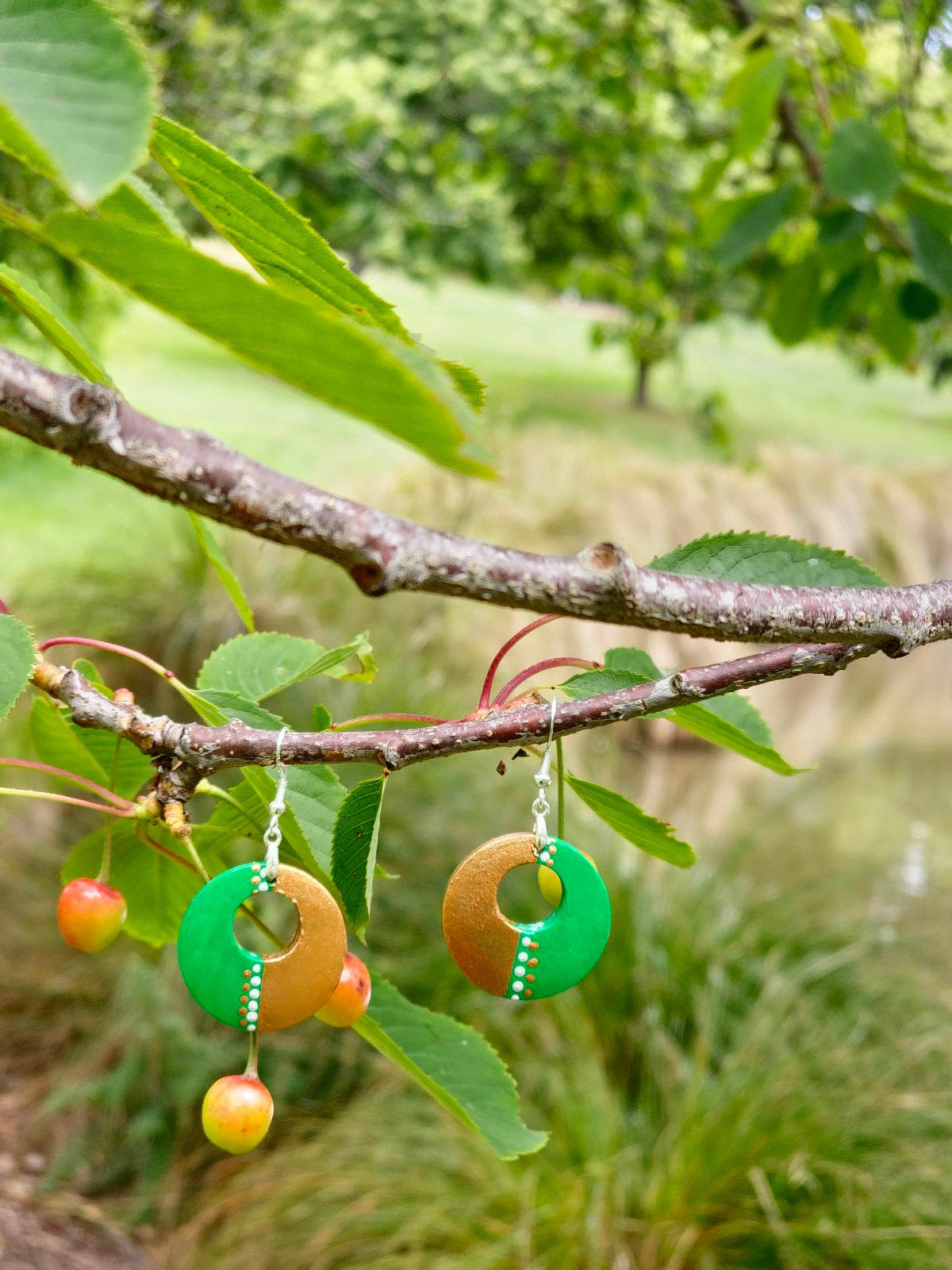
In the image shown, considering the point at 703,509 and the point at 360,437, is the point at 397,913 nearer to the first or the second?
the point at 703,509

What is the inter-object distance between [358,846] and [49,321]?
0.21 m

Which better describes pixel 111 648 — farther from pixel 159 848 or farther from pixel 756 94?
pixel 756 94

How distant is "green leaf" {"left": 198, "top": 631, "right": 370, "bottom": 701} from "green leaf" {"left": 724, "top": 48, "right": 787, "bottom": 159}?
39.3 inches

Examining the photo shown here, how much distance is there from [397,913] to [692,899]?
71 cm

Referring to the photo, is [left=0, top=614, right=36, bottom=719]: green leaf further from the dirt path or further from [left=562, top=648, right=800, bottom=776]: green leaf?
the dirt path

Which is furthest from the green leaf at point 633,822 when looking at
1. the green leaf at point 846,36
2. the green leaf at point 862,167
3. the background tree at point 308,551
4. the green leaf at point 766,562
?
the green leaf at point 846,36

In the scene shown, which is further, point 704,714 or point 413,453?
point 413,453

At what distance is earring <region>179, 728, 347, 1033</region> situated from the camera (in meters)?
0.44

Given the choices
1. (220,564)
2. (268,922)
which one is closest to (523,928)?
(220,564)

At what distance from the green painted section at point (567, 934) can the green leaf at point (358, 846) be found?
0.32 ft

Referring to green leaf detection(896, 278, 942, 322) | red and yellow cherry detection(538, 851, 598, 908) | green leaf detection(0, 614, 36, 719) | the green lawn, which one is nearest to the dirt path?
the green lawn

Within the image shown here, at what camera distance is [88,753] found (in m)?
0.56

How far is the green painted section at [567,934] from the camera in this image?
0.51 metres

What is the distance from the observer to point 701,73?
2.80 meters
